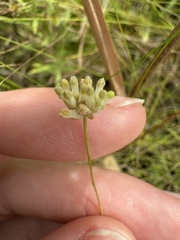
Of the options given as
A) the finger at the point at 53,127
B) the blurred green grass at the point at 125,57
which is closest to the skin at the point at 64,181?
the finger at the point at 53,127

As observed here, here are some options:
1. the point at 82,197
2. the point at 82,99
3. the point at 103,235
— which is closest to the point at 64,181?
the point at 82,197

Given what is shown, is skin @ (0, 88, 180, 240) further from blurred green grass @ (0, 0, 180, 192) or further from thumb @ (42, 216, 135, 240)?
blurred green grass @ (0, 0, 180, 192)

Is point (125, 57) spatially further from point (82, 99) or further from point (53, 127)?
point (82, 99)

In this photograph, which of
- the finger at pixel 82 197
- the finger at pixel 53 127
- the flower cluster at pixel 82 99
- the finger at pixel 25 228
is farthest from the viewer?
the finger at pixel 25 228

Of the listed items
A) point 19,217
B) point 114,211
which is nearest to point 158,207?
point 114,211

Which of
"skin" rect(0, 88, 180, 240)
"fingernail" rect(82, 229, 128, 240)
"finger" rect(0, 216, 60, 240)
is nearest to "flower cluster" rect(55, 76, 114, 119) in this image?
"skin" rect(0, 88, 180, 240)

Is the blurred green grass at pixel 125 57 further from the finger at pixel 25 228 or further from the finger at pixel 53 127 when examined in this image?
the finger at pixel 25 228

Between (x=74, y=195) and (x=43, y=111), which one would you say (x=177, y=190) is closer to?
(x=74, y=195)
